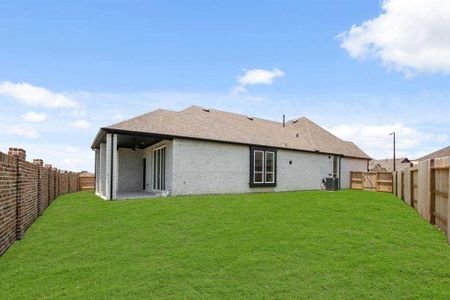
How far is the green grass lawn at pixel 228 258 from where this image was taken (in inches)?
170

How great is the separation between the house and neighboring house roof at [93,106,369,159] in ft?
0.18

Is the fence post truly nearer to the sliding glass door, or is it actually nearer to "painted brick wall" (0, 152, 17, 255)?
"painted brick wall" (0, 152, 17, 255)

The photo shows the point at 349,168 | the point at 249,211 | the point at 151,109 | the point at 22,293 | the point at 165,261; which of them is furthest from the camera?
the point at 349,168

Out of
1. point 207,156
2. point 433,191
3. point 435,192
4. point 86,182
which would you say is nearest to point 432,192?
point 433,191

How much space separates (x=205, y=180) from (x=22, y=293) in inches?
521

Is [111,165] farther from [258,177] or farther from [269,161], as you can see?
[269,161]

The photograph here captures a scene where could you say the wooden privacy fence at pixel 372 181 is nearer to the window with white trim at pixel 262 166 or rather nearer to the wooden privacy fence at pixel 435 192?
the window with white trim at pixel 262 166

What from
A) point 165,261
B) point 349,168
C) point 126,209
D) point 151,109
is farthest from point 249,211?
point 349,168

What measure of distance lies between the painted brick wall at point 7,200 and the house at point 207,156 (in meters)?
7.38

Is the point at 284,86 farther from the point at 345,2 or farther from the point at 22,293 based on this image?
the point at 22,293

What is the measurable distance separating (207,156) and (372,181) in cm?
1459

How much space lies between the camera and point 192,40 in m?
14.4

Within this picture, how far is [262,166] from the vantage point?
20391 millimetres

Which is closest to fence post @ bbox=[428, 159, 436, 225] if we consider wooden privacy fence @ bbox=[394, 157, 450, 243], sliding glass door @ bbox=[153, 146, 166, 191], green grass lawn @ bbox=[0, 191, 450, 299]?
wooden privacy fence @ bbox=[394, 157, 450, 243]
